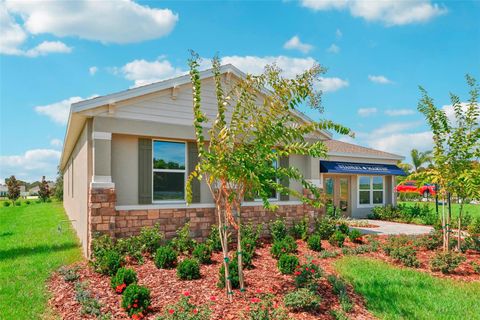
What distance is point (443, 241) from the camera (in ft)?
35.0

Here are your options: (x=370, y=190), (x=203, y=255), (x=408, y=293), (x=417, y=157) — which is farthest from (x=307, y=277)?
(x=417, y=157)

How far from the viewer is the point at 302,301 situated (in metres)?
5.75

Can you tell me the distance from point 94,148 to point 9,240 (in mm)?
7076

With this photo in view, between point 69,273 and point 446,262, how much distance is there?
27.6ft

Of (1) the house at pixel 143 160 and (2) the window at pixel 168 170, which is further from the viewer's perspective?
(2) the window at pixel 168 170

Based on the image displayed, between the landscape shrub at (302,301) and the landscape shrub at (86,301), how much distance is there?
117 inches

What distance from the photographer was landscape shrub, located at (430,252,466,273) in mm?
8352

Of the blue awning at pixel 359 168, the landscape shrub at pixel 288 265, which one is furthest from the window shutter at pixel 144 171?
the blue awning at pixel 359 168

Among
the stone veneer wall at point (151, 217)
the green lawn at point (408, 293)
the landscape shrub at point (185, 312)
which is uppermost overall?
the stone veneer wall at point (151, 217)

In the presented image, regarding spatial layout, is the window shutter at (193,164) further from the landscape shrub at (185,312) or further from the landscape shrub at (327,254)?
the landscape shrub at (185,312)

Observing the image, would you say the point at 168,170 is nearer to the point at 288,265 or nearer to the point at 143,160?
the point at 143,160

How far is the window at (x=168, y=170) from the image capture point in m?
10.2

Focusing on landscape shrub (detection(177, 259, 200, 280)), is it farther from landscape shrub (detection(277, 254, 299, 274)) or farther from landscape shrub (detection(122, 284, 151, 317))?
landscape shrub (detection(277, 254, 299, 274))

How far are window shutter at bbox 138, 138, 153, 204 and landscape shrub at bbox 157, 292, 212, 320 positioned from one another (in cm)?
459
